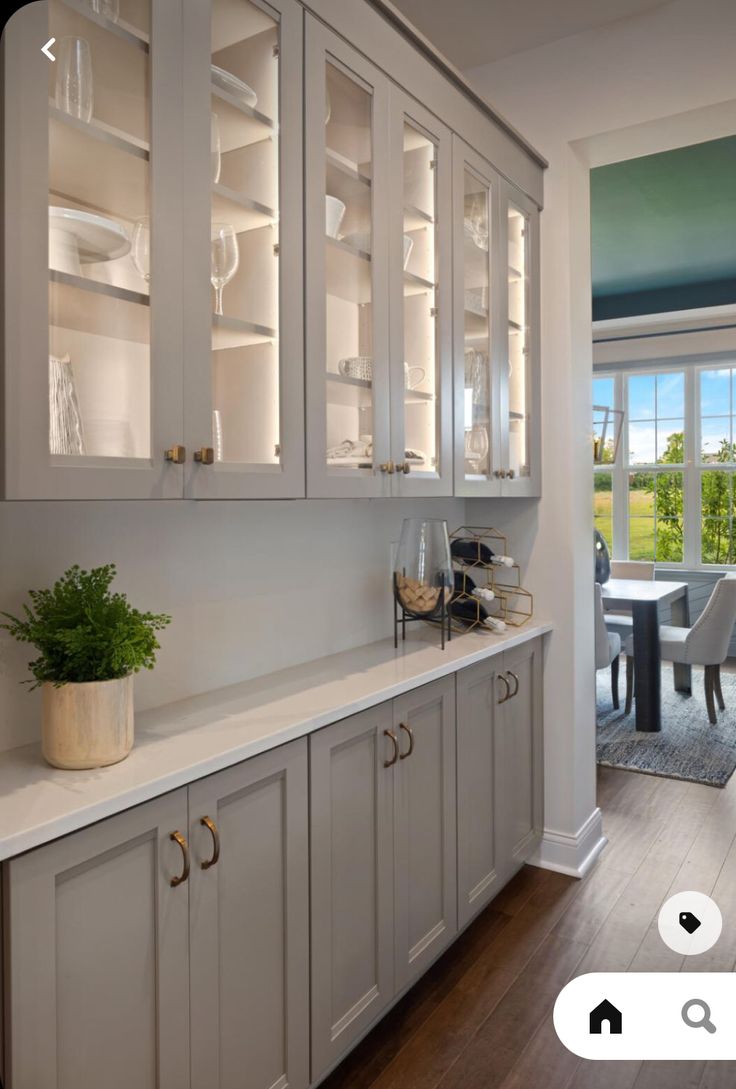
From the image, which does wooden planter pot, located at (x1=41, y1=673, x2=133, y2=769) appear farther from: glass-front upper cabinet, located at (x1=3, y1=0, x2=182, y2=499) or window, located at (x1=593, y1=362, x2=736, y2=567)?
window, located at (x1=593, y1=362, x2=736, y2=567)

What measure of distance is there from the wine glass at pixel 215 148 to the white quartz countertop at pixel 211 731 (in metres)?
1.05

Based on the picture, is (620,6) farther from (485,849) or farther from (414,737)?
(485,849)

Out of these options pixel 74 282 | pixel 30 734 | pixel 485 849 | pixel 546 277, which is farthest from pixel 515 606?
pixel 74 282

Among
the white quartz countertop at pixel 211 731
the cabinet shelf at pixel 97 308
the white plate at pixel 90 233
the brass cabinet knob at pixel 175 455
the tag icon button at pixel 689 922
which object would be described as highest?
the white plate at pixel 90 233

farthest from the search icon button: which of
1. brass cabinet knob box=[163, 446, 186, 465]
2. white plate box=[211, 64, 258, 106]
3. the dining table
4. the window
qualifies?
the window

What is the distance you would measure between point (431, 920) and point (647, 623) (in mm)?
2996

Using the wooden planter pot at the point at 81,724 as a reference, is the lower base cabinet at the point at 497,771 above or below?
below

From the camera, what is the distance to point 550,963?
2283 millimetres

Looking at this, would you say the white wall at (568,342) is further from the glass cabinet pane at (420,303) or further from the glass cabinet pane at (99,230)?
the glass cabinet pane at (99,230)

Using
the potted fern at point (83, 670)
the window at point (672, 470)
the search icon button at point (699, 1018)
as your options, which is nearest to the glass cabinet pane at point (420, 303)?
the potted fern at point (83, 670)

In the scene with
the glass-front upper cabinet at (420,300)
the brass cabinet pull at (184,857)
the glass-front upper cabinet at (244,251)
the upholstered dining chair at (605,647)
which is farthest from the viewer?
the upholstered dining chair at (605,647)

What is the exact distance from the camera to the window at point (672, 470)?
22.3 ft

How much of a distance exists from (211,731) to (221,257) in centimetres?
91

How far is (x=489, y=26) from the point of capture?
271 centimetres
